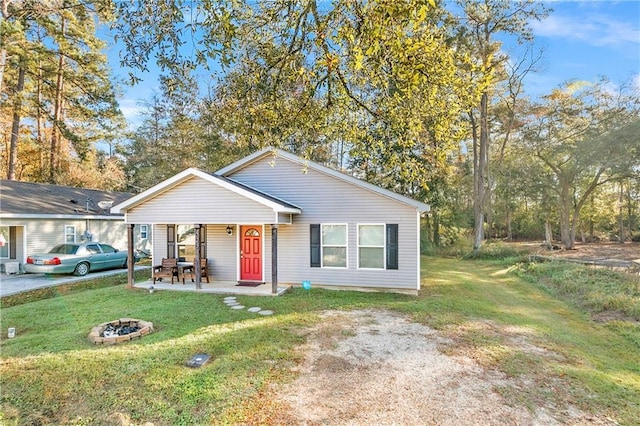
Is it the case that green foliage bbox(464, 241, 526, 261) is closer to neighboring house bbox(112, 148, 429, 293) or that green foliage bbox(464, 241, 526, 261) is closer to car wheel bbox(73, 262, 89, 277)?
neighboring house bbox(112, 148, 429, 293)

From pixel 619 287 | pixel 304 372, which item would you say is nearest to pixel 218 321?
pixel 304 372

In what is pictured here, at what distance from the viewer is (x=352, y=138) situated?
532cm

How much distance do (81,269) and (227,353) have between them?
10.8m

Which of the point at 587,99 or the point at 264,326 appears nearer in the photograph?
the point at 264,326

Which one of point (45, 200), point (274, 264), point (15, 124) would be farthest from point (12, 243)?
point (274, 264)

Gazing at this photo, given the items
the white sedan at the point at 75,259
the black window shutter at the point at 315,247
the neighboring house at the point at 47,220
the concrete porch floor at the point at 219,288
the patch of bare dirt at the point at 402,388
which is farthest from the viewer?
the neighboring house at the point at 47,220

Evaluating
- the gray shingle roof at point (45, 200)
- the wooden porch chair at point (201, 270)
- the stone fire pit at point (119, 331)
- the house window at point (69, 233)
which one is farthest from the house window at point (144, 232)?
the stone fire pit at point (119, 331)

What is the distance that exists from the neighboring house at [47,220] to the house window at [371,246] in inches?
501

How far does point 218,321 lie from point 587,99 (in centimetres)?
2580

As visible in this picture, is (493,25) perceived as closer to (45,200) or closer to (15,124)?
(45,200)

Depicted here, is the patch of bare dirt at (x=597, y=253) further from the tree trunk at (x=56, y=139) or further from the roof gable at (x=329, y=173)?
the tree trunk at (x=56, y=139)

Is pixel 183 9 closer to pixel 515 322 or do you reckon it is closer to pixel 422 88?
pixel 422 88

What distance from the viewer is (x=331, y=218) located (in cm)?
1079

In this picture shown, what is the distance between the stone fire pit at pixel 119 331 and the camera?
5.90m
